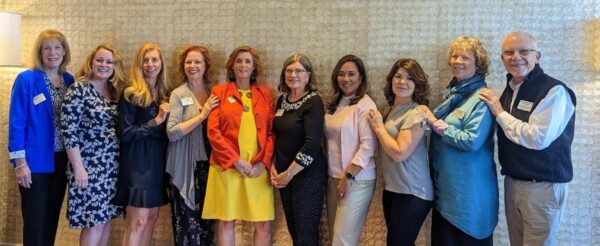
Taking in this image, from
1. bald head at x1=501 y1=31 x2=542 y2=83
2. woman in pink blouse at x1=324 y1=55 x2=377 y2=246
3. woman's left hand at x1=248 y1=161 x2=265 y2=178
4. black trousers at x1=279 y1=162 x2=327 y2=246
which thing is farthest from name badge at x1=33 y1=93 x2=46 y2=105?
bald head at x1=501 y1=31 x2=542 y2=83

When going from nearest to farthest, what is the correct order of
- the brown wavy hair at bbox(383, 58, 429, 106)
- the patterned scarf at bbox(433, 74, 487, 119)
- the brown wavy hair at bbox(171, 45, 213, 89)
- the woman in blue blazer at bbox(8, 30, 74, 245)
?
1. the patterned scarf at bbox(433, 74, 487, 119)
2. the brown wavy hair at bbox(383, 58, 429, 106)
3. the woman in blue blazer at bbox(8, 30, 74, 245)
4. the brown wavy hair at bbox(171, 45, 213, 89)

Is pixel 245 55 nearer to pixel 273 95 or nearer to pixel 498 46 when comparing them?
pixel 273 95

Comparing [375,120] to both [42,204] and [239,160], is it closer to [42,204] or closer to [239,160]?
[239,160]

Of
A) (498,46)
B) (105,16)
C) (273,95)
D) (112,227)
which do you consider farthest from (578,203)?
(105,16)

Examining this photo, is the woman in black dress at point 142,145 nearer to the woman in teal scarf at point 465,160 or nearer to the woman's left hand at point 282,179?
the woman's left hand at point 282,179

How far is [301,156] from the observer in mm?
2613

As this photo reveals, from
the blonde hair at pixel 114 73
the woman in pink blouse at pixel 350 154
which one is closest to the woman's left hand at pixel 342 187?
the woman in pink blouse at pixel 350 154

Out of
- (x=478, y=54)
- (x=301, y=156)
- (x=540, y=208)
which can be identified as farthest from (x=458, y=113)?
(x=301, y=156)

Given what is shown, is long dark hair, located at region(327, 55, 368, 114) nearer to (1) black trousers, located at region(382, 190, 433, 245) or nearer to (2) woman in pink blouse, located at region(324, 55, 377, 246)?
(2) woman in pink blouse, located at region(324, 55, 377, 246)

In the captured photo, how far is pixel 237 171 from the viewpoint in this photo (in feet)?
9.00

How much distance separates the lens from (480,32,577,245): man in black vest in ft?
7.23

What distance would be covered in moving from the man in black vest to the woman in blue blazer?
259 centimetres

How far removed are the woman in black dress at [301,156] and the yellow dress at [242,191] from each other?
0.13 m

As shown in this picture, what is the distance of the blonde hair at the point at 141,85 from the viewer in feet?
8.98
